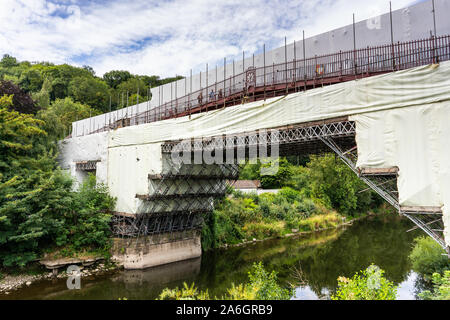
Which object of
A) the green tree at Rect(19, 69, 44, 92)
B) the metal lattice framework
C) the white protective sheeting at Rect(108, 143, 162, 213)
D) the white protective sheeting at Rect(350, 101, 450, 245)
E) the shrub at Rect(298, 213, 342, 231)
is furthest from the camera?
the green tree at Rect(19, 69, 44, 92)

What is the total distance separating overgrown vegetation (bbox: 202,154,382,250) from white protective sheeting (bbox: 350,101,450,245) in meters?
15.3

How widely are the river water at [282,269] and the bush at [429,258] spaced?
1.12 m

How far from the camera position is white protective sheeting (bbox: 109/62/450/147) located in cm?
920

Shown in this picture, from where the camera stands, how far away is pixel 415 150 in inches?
356

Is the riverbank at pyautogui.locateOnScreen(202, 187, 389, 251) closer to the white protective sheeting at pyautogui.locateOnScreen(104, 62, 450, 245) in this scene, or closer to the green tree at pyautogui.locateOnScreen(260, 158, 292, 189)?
the green tree at pyautogui.locateOnScreen(260, 158, 292, 189)

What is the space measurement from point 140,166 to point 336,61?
11917 millimetres

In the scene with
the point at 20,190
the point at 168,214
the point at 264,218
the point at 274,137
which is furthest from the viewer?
the point at 264,218

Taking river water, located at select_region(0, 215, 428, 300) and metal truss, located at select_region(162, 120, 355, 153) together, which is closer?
metal truss, located at select_region(162, 120, 355, 153)

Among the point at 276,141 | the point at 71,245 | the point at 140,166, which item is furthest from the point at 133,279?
the point at 276,141

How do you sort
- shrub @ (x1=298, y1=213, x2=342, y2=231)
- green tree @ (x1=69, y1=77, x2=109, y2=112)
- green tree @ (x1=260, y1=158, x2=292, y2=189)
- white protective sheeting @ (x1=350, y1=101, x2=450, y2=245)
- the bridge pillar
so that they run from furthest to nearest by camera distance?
green tree @ (x1=69, y1=77, x2=109, y2=112)
green tree @ (x1=260, y1=158, x2=292, y2=189)
shrub @ (x1=298, y1=213, x2=342, y2=231)
the bridge pillar
white protective sheeting @ (x1=350, y1=101, x2=450, y2=245)

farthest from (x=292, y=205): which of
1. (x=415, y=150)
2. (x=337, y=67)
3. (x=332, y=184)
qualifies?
(x=415, y=150)

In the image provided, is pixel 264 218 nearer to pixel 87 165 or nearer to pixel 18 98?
pixel 87 165

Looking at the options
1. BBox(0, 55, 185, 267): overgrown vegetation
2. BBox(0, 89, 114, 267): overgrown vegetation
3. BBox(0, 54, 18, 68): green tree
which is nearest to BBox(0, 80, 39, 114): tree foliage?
BBox(0, 55, 185, 267): overgrown vegetation

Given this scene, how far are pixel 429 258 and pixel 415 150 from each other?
760 cm
